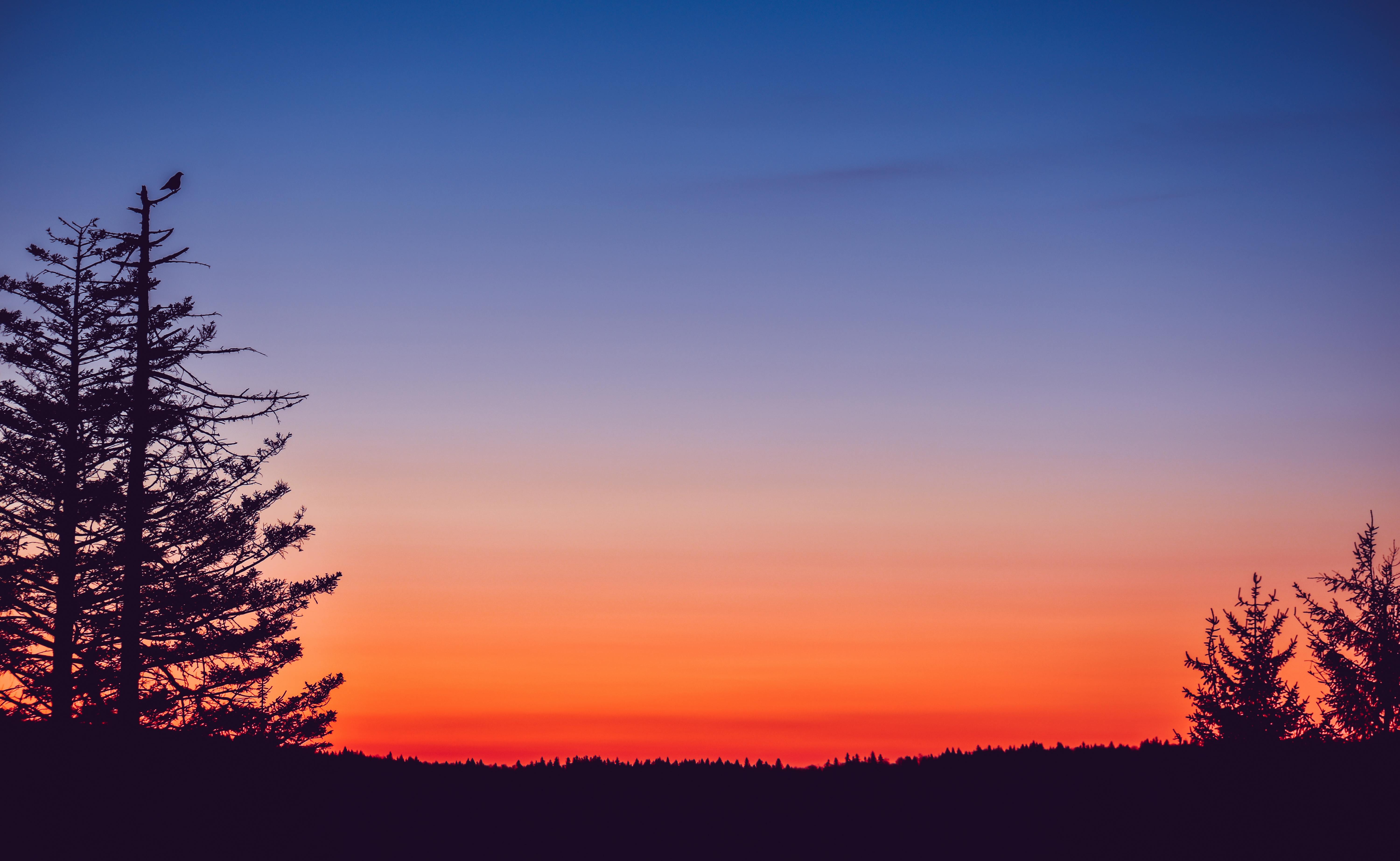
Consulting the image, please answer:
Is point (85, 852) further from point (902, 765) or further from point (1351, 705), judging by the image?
point (1351, 705)

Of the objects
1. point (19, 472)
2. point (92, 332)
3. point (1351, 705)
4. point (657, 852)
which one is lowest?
point (657, 852)

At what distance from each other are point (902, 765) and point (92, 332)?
1959 centimetres

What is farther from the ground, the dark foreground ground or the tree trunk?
the tree trunk

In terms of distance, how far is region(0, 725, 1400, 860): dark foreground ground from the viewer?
19734 millimetres

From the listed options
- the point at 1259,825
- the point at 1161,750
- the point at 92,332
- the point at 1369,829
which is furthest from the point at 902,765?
the point at 92,332

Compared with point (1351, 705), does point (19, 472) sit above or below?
above

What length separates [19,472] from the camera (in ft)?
79.7

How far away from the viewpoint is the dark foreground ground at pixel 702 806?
1973 cm

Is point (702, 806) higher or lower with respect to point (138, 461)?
lower

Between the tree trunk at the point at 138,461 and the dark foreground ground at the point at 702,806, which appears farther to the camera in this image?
the tree trunk at the point at 138,461

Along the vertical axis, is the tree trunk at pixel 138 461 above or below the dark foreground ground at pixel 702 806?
above

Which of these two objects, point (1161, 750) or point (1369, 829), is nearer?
point (1369, 829)

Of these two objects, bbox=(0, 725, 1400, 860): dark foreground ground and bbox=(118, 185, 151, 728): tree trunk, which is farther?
bbox=(118, 185, 151, 728): tree trunk

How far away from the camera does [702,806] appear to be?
23.1 metres
